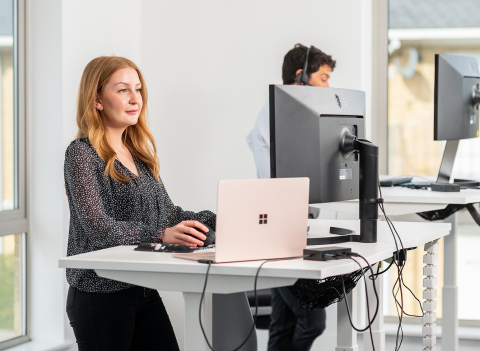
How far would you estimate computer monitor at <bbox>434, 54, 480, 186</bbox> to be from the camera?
8.00 ft

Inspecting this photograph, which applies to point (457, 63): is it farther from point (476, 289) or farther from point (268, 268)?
point (268, 268)

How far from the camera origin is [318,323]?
251cm

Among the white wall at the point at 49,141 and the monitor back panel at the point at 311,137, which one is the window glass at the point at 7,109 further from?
the monitor back panel at the point at 311,137

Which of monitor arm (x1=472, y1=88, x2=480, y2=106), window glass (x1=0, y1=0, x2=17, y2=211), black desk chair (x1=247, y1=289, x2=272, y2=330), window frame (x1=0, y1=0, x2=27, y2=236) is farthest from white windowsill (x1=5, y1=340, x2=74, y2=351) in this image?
monitor arm (x1=472, y1=88, x2=480, y2=106)

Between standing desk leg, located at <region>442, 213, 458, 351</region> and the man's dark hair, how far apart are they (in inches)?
36.9

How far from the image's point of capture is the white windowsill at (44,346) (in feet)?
8.66

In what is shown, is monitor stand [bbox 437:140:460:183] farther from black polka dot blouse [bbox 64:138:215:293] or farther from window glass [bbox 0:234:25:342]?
window glass [bbox 0:234:25:342]

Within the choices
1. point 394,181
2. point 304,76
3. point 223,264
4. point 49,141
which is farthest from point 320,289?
point 49,141

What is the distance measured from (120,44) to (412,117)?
1733 millimetres

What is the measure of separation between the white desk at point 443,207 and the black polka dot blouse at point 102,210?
0.71m

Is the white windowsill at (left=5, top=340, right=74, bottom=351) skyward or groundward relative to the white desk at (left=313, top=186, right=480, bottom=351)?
groundward

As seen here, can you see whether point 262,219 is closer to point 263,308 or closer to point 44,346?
point 263,308

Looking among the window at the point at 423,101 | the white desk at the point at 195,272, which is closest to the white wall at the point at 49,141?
the white desk at the point at 195,272

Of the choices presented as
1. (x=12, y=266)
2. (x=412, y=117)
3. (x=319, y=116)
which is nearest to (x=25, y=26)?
(x=12, y=266)
